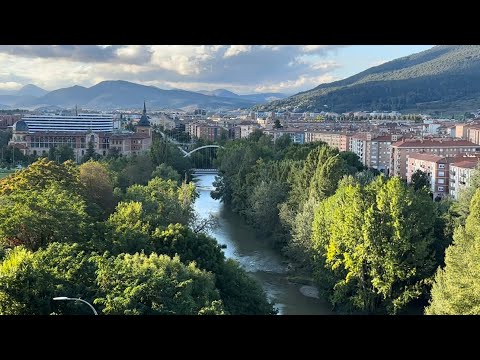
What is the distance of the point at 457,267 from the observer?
7195 millimetres

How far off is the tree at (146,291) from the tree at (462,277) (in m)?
2.80

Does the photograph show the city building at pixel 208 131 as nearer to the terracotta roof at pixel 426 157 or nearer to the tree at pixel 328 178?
the terracotta roof at pixel 426 157

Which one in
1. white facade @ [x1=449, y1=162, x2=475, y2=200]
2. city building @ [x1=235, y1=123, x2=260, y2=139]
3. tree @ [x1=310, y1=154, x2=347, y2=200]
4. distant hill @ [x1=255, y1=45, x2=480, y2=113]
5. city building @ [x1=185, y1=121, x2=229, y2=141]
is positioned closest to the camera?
tree @ [x1=310, y1=154, x2=347, y2=200]

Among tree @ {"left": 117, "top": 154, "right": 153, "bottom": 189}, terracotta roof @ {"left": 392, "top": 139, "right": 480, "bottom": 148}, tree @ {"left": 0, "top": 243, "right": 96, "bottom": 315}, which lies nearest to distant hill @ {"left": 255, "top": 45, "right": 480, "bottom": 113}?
terracotta roof @ {"left": 392, "top": 139, "right": 480, "bottom": 148}

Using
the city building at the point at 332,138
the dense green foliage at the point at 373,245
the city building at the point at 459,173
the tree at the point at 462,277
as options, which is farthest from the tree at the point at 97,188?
the city building at the point at 332,138

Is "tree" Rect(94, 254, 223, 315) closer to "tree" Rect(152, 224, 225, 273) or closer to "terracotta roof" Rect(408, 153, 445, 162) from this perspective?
"tree" Rect(152, 224, 225, 273)

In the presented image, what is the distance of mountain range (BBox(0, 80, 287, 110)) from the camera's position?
99.0 metres

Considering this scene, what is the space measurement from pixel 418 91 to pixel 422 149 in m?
44.2

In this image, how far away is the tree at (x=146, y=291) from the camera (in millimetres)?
5305

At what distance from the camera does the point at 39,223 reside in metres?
7.16

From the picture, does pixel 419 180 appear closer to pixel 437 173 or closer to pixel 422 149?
pixel 437 173

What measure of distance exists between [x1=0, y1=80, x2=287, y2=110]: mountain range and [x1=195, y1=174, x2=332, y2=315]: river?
7834 cm

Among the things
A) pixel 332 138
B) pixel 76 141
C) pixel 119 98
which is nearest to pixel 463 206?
pixel 76 141
